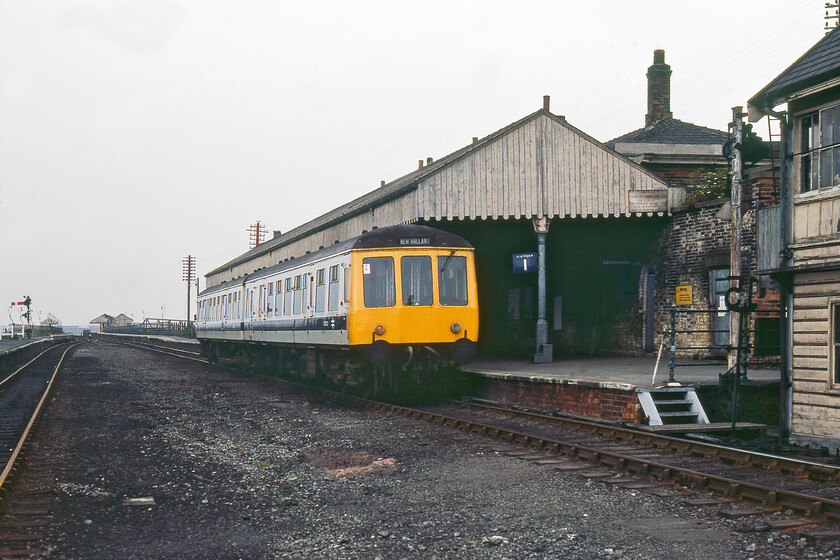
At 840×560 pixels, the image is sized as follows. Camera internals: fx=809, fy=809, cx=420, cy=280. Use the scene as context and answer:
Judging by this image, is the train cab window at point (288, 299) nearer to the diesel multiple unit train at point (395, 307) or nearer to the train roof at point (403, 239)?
the diesel multiple unit train at point (395, 307)

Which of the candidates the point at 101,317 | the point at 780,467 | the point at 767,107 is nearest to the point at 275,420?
the point at 780,467

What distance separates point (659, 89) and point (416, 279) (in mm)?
17340

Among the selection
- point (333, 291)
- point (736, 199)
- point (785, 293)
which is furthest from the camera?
point (333, 291)

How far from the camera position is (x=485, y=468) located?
8289mm

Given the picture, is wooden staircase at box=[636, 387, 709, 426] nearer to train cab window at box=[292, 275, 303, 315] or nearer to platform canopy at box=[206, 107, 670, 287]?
platform canopy at box=[206, 107, 670, 287]

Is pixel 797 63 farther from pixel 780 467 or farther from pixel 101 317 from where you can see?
pixel 101 317

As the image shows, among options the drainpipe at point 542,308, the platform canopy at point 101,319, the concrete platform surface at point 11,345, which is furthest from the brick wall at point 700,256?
the platform canopy at point 101,319

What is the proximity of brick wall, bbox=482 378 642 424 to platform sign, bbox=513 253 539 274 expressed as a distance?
3.74 meters

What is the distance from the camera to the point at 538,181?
17.8 meters

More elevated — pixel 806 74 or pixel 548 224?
pixel 806 74

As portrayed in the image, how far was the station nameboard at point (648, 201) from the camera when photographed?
17.9 m

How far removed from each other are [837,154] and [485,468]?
5.61m

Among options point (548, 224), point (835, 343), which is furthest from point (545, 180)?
point (835, 343)

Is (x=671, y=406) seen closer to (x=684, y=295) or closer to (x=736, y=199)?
(x=684, y=295)
